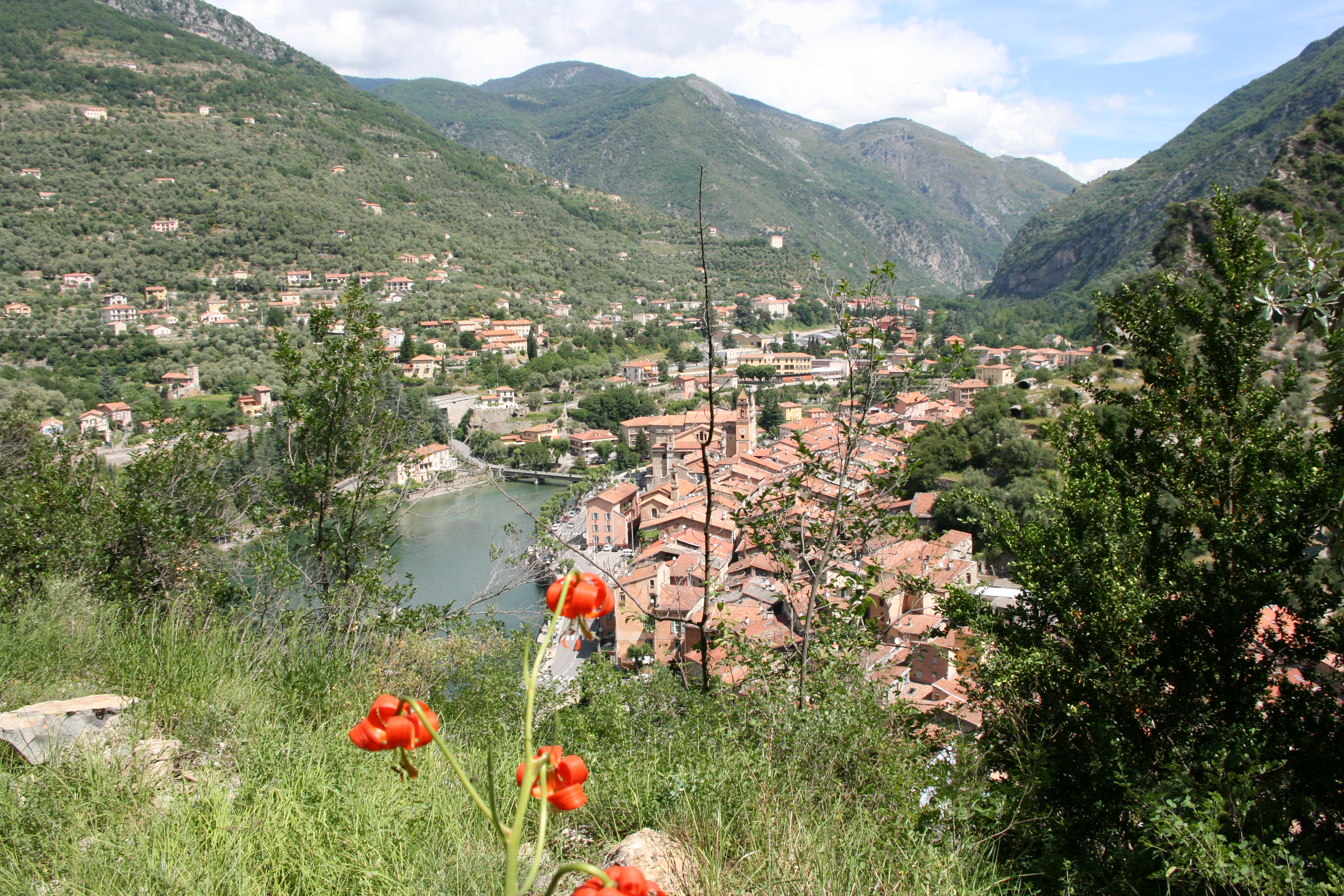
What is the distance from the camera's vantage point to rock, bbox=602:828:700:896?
956mm

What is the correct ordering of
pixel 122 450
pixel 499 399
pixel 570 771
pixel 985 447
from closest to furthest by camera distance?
pixel 570 771
pixel 122 450
pixel 985 447
pixel 499 399

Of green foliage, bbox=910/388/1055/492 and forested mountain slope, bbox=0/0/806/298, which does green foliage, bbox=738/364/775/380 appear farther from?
forested mountain slope, bbox=0/0/806/298

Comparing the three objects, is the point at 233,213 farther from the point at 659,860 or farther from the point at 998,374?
the point at 659,860

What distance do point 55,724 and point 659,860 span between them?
3.58ft

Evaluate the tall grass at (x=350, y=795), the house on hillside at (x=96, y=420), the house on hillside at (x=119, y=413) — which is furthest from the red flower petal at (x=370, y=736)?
the house on hillside at (x=119, y=413)

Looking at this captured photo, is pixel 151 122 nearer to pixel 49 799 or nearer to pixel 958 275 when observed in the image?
pixel 49 799

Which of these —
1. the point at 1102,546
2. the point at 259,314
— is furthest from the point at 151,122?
the point at 1102,546

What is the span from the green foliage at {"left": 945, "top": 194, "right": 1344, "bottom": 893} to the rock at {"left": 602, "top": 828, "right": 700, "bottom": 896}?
0.82m

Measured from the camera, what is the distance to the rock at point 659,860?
0.96m

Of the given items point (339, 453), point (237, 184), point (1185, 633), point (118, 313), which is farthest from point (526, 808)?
point (237, 184)

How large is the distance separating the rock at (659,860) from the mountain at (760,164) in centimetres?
5704

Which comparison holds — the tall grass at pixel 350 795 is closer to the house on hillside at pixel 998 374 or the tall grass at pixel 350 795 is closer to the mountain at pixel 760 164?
the house on hillside at pixel 998 374

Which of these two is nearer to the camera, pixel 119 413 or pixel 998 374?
pixel 119 413

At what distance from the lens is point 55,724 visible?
122 centimetres
